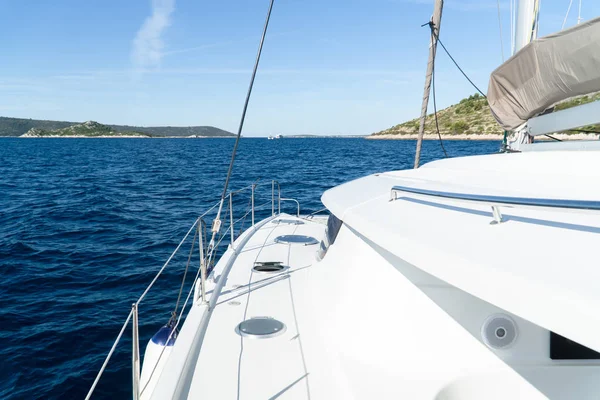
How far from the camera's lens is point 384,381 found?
7.54 ft

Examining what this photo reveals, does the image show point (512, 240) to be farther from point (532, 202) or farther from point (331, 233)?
point (331, 233)

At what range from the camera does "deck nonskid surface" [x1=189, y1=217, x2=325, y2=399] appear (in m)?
2.53

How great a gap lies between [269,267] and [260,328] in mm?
1381

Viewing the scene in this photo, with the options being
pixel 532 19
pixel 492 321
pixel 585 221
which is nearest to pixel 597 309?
pixel 585 221

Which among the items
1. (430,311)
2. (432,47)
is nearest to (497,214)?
(430,311)

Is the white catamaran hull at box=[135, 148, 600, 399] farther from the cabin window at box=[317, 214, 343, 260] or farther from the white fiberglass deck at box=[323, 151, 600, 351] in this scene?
the cabin window at box=[317, 214, 343, 260]

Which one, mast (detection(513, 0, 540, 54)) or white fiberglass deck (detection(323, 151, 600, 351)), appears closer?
white fiberglass deck (detection(323, 151, 600, 351))

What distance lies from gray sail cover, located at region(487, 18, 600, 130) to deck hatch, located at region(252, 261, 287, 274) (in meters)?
3.15

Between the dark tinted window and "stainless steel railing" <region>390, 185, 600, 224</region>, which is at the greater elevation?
"stainless steel railing" <region>390, 185, 600, 224</region>

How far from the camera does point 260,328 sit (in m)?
3.22

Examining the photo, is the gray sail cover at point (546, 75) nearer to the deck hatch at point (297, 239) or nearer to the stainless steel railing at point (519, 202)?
the stainless steel railing at point (519, 202)

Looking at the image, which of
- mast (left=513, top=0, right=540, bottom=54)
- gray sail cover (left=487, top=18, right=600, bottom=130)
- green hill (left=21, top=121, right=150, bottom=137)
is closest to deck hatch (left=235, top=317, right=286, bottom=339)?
gray sail cover (left=487, top=18, right=600, bottom=130)

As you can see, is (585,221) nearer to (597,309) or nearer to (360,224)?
(597,309)

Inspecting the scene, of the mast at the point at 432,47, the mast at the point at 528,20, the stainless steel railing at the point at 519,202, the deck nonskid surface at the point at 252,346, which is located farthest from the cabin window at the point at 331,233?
the mast at the point at 528,20
